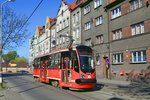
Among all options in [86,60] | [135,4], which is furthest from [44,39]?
[86,60]

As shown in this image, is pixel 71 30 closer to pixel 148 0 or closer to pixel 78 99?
pixel 148 0

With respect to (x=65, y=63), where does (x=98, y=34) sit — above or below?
above

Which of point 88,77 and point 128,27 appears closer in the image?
point 88,77

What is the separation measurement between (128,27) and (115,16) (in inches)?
164

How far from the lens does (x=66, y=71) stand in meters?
22.4

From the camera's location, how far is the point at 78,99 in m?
16.7

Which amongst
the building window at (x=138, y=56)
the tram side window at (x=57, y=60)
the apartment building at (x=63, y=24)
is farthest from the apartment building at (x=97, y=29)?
the tram side window at (x=57, y=60)

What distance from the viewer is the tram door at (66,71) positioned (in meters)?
22.1

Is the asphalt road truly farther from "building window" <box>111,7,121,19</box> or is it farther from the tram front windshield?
"building window" <box>111,7,121,19</box>

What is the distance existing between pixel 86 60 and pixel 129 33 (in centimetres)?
1250

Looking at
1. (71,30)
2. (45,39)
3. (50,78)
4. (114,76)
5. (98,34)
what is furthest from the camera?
(45,39)

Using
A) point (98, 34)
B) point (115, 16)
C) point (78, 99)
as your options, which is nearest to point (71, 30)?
point (98, 34)

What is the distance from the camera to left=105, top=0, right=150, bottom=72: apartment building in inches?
1173

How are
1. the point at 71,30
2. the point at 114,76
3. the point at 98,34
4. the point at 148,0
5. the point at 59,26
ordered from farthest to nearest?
the point at 59,26 → the point at 71,30 → the point at 98,34 → the point at 114,76 → the point at 148,0
